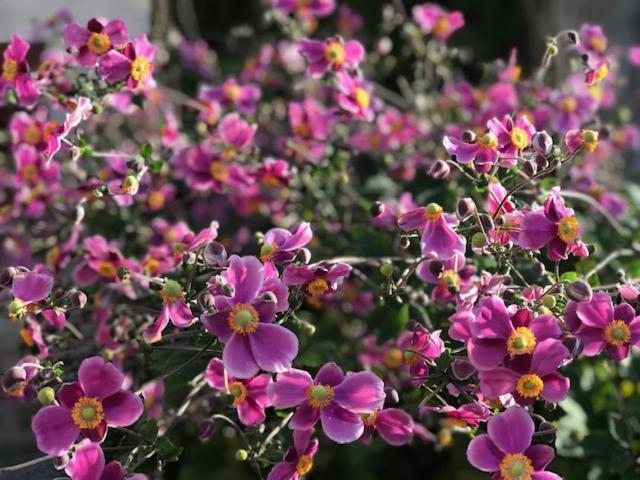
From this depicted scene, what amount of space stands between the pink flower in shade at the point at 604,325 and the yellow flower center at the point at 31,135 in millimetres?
845

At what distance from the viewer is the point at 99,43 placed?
41.0 inches

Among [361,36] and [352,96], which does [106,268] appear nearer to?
[352,96]

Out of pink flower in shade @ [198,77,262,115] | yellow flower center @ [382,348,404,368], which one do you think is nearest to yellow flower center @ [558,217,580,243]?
yellow flower center @ [382,348,404,368]

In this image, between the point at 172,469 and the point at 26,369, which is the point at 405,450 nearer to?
the point at 172,469

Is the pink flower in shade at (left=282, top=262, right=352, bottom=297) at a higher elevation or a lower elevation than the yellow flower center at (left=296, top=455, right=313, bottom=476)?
higher

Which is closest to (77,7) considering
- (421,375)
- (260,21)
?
(260,21)

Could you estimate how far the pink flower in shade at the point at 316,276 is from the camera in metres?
0.85

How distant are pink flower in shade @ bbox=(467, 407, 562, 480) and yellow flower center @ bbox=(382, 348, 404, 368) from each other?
0.44 m

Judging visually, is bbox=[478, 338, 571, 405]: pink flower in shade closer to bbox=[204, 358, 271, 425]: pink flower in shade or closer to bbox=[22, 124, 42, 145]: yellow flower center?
bbox=[204, 358, 271, 425]: pink flower in shade

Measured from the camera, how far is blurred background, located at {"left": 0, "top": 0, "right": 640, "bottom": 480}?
1.61m

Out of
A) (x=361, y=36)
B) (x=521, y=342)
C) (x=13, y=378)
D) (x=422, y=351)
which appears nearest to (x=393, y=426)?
(x=422, y=351)

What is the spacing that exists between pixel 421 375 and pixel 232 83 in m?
0.77

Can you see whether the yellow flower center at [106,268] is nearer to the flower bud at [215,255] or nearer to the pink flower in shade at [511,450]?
the flower bud at [215,255]

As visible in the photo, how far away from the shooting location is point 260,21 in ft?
9.26
